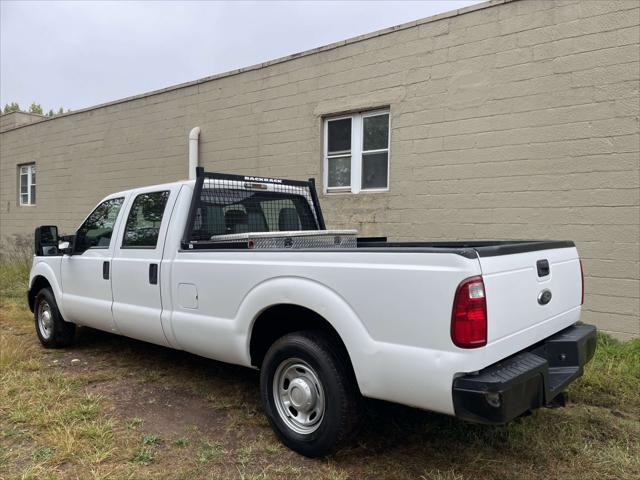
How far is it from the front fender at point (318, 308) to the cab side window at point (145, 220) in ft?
4.47

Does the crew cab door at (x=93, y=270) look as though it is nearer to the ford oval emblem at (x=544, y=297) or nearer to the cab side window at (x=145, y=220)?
the cab side window at (x=145, y=220)

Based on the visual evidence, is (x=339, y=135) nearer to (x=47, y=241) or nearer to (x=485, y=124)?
(x=485, y=124)

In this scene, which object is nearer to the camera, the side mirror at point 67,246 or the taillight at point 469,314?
the taillight at point 469,314

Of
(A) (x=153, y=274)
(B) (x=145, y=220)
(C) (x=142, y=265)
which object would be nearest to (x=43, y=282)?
(B) (x=145, y=220)

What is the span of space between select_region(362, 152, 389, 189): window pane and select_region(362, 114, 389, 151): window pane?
0.42ft

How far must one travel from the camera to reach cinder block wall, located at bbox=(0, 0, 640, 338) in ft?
18.6

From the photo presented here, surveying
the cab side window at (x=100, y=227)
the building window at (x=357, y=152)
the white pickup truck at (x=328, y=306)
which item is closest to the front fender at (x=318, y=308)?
the white pickup truck at (x=328, y=306)

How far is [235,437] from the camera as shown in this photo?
3.67 meters

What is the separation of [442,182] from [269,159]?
3.17m

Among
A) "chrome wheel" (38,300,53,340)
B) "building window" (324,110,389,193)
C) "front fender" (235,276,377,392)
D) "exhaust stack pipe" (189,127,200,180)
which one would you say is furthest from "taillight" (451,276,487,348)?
"exhaust stack pipe" (189,127,200,180)

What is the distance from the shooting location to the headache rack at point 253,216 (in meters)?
4.26

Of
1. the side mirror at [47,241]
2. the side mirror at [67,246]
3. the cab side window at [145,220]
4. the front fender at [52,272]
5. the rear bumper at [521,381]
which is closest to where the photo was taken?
the rear bumper at [521,381]

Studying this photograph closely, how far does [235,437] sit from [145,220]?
211 cm

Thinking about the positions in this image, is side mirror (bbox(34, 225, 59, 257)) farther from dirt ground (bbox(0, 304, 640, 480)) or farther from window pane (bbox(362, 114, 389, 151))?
window pane (bbox(362, 114, 389, 151))
